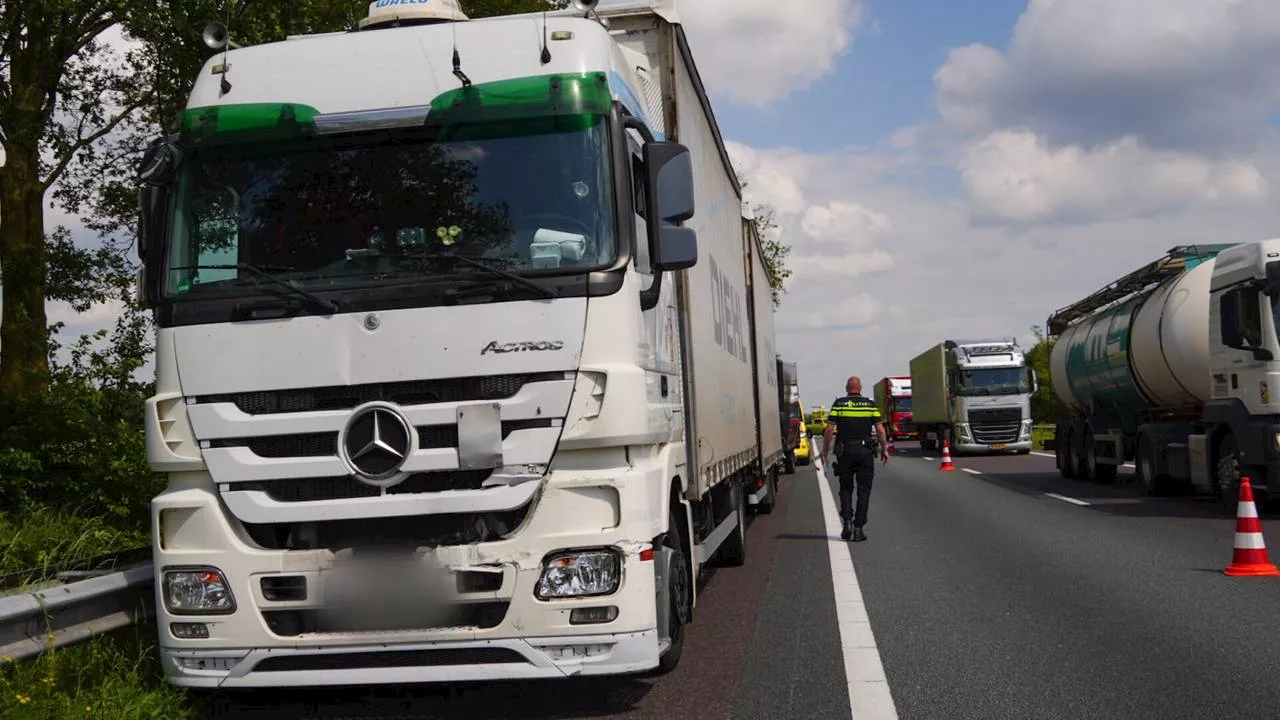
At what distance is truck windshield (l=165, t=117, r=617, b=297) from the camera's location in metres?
5.72

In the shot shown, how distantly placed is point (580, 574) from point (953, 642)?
10.0ft

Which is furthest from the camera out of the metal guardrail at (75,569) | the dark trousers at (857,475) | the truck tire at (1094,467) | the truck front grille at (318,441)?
the truck tire at (1094,467)

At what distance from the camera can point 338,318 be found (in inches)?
221

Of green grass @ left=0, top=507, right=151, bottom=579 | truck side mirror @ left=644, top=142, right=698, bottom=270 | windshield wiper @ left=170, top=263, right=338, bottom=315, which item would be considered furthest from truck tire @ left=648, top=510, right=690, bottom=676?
green grass @ left=0, top=507, right=151, bottom=579

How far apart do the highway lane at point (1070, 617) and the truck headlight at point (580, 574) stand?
151 centimetres

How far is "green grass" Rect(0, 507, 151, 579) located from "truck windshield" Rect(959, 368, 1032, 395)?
101 feet

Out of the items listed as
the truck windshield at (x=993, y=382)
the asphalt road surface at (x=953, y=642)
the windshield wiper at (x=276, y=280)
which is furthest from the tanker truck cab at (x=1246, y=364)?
the truck windshield at (x=993, y=382)

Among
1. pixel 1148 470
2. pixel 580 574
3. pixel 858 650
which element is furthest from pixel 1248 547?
pixel 1148 470

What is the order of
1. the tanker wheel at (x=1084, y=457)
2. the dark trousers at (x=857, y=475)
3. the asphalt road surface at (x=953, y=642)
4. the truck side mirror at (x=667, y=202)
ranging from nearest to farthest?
the truck side mirror at (x=667, y=202)
the asphalt road surface at (x=953, y=642)
the dark trousers at (x=857, y=475)
the tanker wheel at (x=1084, y=457)

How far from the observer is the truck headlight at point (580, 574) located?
17.8ft

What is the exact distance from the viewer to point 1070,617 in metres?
8.37

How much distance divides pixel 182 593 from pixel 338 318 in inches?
54.1

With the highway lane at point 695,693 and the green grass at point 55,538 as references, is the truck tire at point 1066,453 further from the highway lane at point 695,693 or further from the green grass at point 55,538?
the green grass at point 55,538

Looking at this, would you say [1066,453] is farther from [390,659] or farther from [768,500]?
[390,659]
